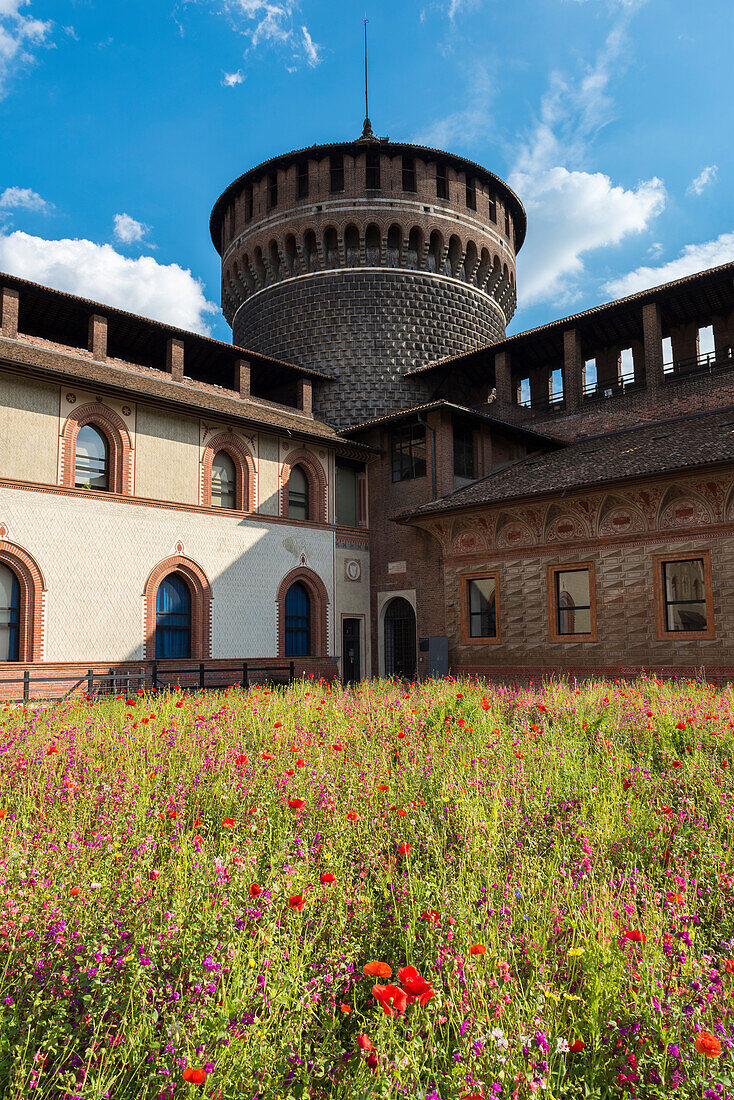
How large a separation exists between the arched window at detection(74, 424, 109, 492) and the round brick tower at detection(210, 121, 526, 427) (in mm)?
12325

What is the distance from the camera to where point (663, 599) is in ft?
60.5

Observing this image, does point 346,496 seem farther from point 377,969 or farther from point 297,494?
point 377,969

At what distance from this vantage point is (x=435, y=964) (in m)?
2.96

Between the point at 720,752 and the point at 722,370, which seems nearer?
the point at 720,752

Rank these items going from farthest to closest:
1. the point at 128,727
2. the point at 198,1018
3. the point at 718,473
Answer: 1. the point at 718,473
2. the point at 128,727
3. the point at 198,1018

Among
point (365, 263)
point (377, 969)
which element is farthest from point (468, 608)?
point (377, 969)

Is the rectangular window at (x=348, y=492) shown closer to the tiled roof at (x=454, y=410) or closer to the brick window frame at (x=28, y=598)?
the tiled roof at (x=454, y=410)

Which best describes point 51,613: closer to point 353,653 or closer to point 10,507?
point 10,507

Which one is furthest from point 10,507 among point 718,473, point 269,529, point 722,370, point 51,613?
point 722,370

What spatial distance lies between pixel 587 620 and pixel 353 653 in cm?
922

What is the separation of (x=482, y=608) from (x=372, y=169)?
21.6 metres

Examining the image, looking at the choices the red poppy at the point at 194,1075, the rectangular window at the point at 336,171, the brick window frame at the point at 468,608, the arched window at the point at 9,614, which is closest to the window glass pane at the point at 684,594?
the brick window frame at the point at 468,608

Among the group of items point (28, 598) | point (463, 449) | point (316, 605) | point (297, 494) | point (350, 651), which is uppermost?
point (463, 449)

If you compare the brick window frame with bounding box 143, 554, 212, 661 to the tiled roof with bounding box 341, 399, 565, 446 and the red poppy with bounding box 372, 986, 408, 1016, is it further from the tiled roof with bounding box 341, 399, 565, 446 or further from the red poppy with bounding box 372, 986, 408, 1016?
the red poppy with bounding box 372, 986, 408, 1016
